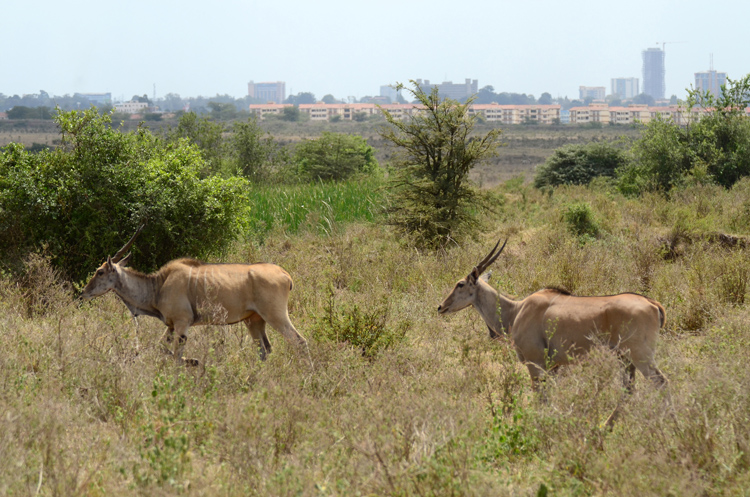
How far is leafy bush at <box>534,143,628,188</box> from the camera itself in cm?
3291

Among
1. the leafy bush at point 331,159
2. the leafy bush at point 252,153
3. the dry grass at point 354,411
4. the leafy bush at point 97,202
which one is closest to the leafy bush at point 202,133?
the leafy bush at point 252,153

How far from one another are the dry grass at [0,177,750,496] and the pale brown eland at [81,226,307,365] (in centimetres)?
32

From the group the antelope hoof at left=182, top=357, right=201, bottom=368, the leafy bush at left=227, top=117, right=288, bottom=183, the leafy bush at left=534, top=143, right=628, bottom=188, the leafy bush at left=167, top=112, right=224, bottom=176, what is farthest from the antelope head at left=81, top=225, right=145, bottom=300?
the leafy bush at left=534, top=143, right=628, bottom=188

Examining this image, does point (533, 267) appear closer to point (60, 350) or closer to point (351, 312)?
point (351, 312)

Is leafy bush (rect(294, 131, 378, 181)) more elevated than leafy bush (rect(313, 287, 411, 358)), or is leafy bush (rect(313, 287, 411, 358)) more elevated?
leafy bush (rect(294, 131, 378, 181))

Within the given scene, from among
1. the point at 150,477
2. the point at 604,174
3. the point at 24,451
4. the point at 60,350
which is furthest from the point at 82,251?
the point at 604,174

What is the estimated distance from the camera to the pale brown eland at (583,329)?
22.5ft

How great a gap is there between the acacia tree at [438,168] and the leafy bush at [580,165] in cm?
1810

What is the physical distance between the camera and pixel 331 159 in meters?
32.6

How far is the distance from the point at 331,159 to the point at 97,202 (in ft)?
70.1

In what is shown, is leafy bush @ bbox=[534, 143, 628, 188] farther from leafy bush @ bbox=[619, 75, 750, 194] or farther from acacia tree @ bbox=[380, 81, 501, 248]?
acacia tree @ bbox=[380, 81, 501, 248]

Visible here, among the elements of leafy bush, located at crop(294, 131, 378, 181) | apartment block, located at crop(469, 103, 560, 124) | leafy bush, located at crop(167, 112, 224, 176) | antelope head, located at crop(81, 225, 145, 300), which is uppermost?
apartment block, located at crop(469, 103, 560, 124)

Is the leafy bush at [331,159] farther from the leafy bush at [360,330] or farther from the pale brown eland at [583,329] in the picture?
the pale brown eland at [583,329]

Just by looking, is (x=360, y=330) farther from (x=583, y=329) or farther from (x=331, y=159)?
(x=331, y=159)
